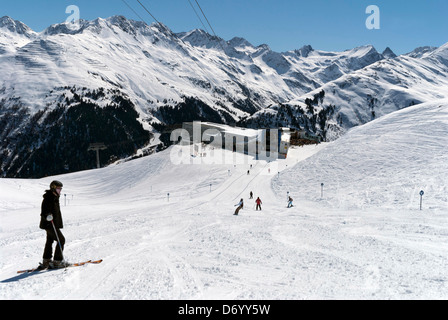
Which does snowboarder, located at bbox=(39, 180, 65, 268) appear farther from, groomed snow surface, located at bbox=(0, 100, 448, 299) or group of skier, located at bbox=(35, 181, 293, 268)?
groomed snow surface, located at bbox=(0, 100, 448, 299)

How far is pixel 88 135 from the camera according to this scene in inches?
7618

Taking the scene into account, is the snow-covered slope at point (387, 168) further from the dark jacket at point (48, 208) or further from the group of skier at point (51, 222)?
the dark jacket at point (48, 208)

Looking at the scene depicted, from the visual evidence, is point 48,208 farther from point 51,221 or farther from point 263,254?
point 263,254

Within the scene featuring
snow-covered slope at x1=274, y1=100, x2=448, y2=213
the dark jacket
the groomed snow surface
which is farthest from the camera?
snow-covered slope at x1=274, y1=100, x2=448, y2=213

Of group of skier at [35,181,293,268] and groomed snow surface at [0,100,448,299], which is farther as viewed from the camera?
group of skier at [35,181,293,268]

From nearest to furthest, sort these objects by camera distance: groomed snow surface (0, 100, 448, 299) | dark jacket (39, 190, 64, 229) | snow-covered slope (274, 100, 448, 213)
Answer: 1. groomed snow surface (0, 100, 448, 299)
2. dark jacket (39, 190, 64, 229)
3. snow-covered slope (274, 100, 448, 213)

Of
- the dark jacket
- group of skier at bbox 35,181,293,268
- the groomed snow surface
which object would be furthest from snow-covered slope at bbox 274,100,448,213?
the dark jacket

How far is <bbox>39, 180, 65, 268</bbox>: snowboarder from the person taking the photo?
24.8ft

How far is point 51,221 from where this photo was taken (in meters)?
7.72

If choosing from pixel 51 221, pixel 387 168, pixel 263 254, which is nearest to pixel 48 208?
pixel 51 221

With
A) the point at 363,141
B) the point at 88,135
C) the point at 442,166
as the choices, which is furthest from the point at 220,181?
the point at 88,135

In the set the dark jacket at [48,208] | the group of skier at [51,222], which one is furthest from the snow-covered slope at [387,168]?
the dark jacket at [48,208]
